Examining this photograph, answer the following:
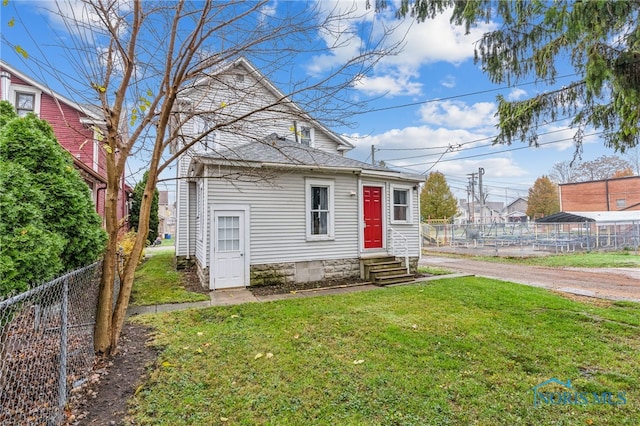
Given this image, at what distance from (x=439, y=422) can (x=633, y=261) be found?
58.4 feet

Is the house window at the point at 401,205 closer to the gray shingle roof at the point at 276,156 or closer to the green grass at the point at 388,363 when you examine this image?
the gray shingle roof at the point at 276,156

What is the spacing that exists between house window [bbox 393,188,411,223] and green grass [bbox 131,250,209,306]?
6.56m

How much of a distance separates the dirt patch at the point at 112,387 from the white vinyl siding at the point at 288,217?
411 cm

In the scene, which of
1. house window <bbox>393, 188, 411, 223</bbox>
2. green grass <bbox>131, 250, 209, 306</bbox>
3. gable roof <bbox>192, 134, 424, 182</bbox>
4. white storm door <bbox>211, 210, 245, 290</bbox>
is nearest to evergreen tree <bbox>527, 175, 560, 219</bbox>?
house window <bbox>393, 188, 411, 223</bbox>

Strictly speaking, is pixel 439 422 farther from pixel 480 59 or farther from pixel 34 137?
pixel 480 59

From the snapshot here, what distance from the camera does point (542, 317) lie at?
5.57 m

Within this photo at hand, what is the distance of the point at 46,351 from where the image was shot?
3.47 metres

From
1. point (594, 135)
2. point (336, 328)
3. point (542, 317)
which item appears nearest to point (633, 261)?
point (594, 135)

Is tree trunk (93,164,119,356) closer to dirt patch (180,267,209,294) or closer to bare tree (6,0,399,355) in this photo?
bare tree (6,0,399,355)

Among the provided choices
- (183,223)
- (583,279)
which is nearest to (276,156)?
(183,223)

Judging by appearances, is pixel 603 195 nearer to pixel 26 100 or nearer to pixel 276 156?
pixel 276 156

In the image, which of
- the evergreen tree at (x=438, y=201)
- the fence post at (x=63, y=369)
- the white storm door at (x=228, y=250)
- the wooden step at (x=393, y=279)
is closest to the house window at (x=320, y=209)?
the wooden step at (x=393, y=279)

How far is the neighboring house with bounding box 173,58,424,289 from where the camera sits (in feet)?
25.6

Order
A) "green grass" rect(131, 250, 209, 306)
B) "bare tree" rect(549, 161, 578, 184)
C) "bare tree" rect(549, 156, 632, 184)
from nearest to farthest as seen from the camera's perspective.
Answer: "green grass" rect(131, 250, 209, 306), "bare tree" rect(549, 156, 632, 184), "bare tree" rect(549, 161, 578, 184)
